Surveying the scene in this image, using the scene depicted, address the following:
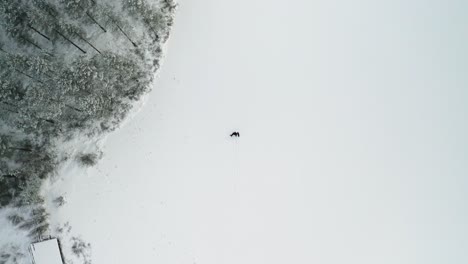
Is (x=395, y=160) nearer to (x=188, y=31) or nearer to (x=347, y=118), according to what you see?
(x=347, y=118)

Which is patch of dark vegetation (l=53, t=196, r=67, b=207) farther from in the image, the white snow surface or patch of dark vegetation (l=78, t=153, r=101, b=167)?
patch of dark vegetation (l=78, t=153, r=101, b=167)

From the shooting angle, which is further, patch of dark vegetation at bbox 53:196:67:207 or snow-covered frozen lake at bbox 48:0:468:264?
snow-covered frozen lake at bbox 48:0:468:264

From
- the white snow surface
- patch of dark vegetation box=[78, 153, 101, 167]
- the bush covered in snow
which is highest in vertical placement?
the bush covered in snow

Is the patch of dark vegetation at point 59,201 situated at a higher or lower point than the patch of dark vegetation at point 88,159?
lower

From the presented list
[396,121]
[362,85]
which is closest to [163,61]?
[362,85]

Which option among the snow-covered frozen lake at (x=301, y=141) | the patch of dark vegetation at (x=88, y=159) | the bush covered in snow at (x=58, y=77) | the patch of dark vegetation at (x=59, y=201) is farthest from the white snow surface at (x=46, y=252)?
Answer: the patch of dark vegetation at (x=88, y=159)

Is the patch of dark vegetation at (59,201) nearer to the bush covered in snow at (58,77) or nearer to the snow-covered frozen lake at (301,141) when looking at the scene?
the bush covered in snow at (58,77)

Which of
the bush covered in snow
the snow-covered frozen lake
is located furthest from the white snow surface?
the snow-covered frozen lake

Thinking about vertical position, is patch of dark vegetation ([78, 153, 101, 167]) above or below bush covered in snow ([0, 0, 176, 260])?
below

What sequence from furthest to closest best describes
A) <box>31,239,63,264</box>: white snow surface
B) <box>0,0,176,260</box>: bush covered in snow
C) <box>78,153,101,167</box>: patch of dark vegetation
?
1. <box>78,153,101,167</box>: patch of dark vegetation
2. <box>0,0,176,260</box>: bush covered in snow
3. <box>31,239,63,264</box>: white snow surface
